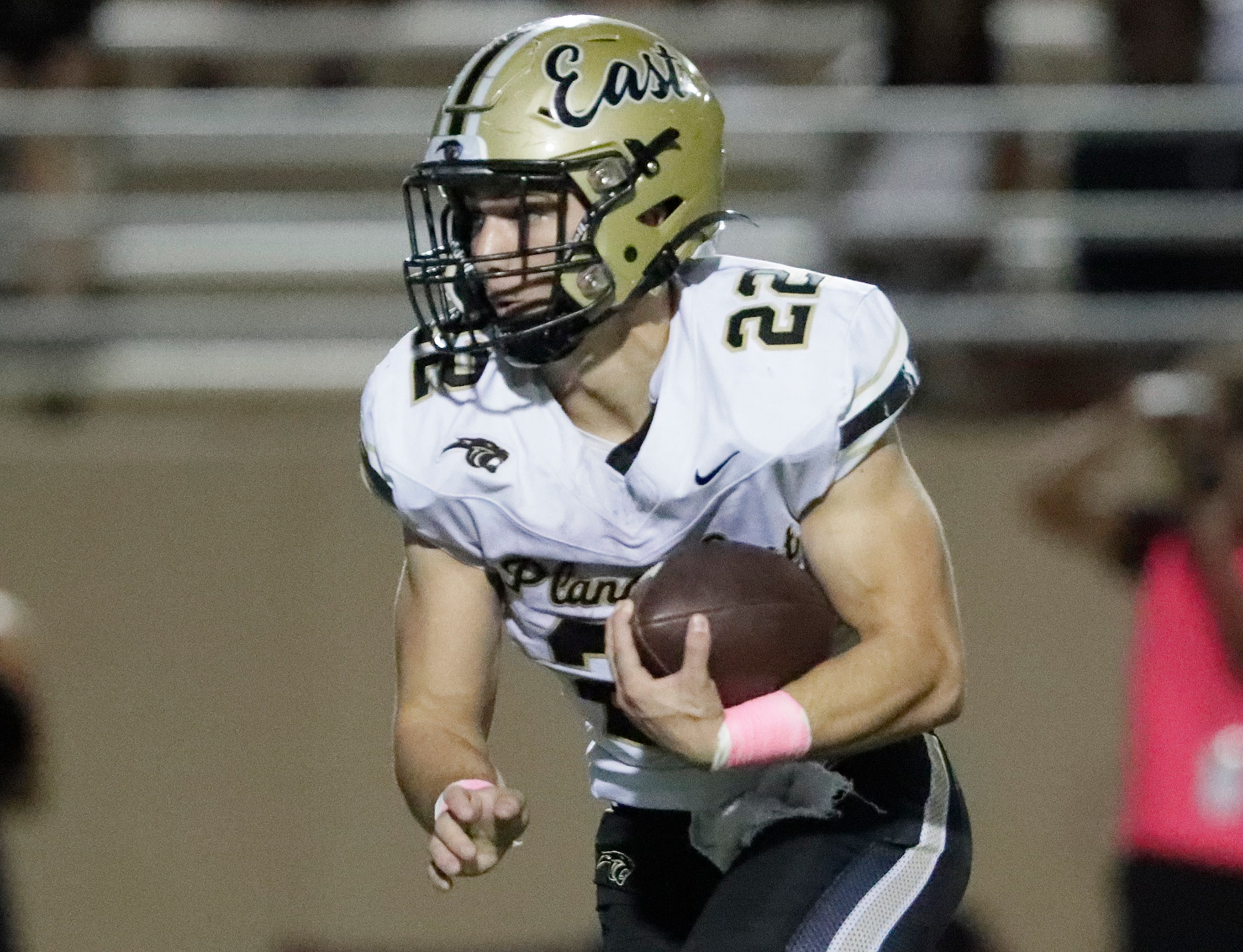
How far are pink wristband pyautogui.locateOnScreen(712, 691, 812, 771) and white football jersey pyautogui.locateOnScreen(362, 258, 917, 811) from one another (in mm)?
290

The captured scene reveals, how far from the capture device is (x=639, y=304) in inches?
106

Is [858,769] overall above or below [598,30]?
below

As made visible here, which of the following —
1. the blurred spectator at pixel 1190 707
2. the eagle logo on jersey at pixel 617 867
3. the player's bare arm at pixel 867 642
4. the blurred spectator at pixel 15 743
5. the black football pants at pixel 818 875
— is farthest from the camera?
the blurred spectator at pixel 1190 707

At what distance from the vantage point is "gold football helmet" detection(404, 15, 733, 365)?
2586 mm

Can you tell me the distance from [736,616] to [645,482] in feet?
0.79

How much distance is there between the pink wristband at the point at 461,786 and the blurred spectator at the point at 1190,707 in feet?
6.95

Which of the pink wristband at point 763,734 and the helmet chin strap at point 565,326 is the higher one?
the helmet chin strap at point 565,326

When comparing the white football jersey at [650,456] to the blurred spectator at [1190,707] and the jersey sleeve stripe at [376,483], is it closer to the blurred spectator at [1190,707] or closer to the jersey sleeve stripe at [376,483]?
the jersey sleeve stripe at [376,483]

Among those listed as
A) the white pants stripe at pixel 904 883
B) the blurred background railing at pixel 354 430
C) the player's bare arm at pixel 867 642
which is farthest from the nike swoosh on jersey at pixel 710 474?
the blurred background railing at pixel 354 430

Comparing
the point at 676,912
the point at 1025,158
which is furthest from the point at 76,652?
→ the point at 676,912

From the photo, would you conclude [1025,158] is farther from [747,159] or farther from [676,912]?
[676,912]

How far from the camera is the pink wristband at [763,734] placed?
230 cm

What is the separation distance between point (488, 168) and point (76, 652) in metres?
3.36

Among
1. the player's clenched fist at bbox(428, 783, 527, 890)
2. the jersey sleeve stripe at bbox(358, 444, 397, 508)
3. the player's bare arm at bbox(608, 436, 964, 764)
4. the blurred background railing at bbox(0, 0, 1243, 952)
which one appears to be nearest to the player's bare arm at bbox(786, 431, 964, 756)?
the player's bare arm at bbox(608, 436, 964, 764)
